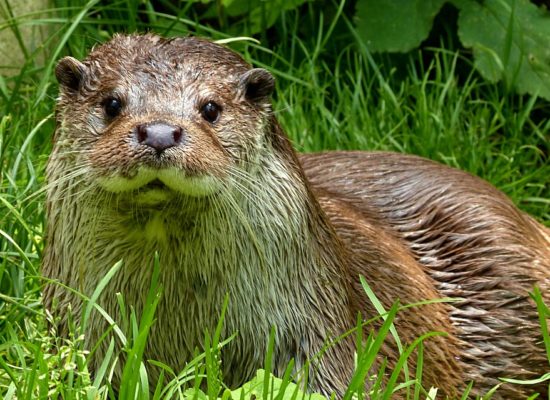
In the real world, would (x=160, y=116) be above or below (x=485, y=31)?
above

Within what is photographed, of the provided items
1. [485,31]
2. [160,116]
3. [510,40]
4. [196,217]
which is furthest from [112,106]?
[485,31]

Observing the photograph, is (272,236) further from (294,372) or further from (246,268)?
(294,372)

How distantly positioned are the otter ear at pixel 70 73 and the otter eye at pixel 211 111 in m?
0.31

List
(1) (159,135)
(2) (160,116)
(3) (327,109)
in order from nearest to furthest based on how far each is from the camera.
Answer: (1) (159,135) → (2) (160,116) → (3) (327,109)

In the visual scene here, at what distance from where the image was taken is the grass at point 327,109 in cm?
371

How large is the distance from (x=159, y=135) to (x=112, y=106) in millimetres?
296

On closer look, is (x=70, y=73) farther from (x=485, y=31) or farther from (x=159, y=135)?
(x=485, y=31)

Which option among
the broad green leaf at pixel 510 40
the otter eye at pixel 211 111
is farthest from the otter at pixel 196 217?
the broad green leaf at pixel 510 40

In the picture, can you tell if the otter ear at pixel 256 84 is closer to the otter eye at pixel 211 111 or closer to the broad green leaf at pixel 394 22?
the otter eye at pixel 211 111

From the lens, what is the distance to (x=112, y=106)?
2887 millimetres

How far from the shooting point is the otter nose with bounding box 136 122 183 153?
262 centimetres

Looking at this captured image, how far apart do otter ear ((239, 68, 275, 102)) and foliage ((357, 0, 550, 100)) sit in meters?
2.06

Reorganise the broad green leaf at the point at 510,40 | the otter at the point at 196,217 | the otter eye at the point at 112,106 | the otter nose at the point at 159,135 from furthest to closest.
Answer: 1. the broad green leaf at the point at 510,40
2. the otter eye at the point at 112,106
3. the otter at the point at 196,217
4. the otter nose at the point at 159,135


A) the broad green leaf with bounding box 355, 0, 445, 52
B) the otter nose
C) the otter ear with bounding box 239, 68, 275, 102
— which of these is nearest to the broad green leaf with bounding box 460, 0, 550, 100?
the broad green leaf with bounding box 355, 0, 445, 52
